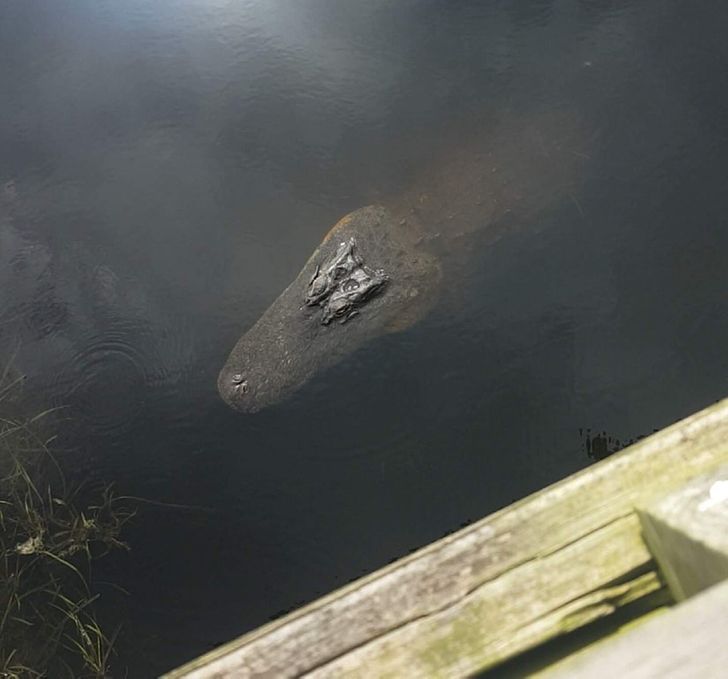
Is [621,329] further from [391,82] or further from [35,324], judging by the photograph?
[35,324]

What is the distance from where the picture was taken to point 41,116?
465 cm

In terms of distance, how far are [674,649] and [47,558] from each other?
3.35 m

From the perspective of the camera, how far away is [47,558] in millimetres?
3416

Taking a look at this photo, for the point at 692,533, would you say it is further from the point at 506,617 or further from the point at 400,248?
the point at 400,248

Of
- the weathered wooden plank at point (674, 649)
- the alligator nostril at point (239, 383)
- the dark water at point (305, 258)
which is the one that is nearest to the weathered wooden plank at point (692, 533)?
the weathered wooden plank at point (674, 649)

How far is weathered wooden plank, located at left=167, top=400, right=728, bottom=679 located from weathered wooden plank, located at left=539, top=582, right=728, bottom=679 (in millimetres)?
334

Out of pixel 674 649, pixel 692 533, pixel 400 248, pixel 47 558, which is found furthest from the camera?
pixel 400 248

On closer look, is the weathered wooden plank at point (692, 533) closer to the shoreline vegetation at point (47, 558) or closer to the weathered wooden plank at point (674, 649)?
the weathered wooden plank at point (674, 649)

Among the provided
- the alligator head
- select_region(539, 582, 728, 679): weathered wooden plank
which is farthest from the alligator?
select_region(539, 582, 728, 679): weathered wooden plank

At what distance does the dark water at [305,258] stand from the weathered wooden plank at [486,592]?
7.31 feet

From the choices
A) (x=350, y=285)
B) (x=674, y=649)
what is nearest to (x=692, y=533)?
(x=674, y=649)

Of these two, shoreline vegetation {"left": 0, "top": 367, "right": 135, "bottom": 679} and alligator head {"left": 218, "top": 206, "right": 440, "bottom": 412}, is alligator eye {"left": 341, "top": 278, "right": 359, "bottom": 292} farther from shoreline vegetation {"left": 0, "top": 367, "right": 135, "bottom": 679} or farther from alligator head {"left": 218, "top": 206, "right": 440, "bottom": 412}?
shoreline vegetation {"left": 0, "top": 367, "right": 135, "bottom": 679}

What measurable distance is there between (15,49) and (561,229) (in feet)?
13.1

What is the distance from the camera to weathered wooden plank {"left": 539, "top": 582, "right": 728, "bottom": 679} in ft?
2.39
